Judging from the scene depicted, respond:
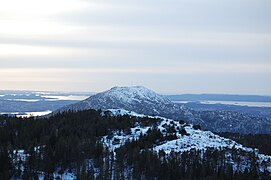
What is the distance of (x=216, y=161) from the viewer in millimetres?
71875

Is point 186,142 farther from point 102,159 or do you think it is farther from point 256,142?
point 256,142

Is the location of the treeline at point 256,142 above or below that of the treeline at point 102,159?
below

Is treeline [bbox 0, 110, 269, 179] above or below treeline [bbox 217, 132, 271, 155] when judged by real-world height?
above

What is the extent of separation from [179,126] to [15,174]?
41.1 meters

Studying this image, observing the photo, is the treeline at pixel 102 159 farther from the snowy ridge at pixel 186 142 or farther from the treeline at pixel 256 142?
the treeline at pixel 256 142

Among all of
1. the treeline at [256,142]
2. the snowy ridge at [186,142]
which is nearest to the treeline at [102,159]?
the snowy ridge at [186,142]

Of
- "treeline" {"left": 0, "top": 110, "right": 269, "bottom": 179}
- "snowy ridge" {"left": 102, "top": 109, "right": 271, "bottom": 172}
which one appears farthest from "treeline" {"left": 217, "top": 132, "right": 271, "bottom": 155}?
"treeline" {"left": 0, "top": 110, "right": 269, "bottom": 179}

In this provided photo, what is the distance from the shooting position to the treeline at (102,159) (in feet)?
223

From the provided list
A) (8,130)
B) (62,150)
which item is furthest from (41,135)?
(62,150)

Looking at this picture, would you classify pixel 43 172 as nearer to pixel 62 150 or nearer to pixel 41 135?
pixel 62 150

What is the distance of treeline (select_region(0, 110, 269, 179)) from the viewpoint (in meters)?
68.0

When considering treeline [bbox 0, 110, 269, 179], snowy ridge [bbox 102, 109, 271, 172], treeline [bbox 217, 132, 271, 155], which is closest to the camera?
treeline [bbox 0, 110, 269, 179]

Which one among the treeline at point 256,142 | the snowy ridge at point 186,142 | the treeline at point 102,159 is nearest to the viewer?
the treeline at point 102,159

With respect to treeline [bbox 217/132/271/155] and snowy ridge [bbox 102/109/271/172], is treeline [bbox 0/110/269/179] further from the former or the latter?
treeline [bbox 217/132/271/155]
